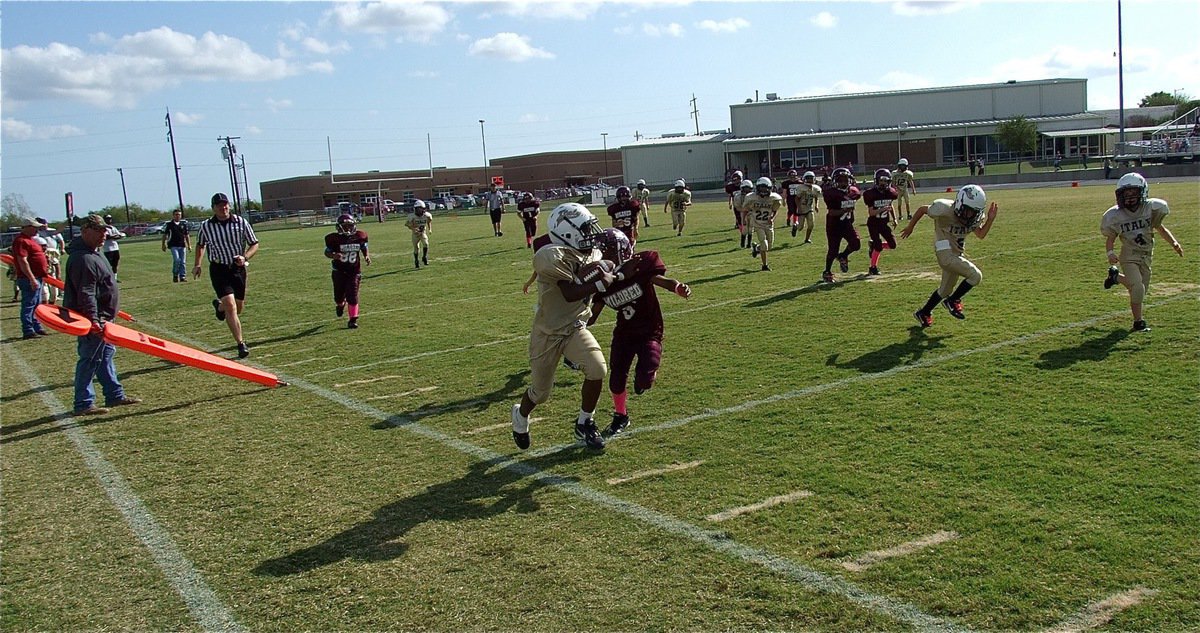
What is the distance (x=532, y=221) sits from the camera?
2505 cm

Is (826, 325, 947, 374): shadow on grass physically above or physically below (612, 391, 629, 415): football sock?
below

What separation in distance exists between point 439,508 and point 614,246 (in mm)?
2180

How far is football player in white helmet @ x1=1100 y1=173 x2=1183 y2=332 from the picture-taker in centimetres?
829

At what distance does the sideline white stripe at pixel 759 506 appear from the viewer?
4816mm

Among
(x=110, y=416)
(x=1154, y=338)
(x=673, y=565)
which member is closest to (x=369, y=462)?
(x=673, y=565)

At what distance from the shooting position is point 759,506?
4918mm

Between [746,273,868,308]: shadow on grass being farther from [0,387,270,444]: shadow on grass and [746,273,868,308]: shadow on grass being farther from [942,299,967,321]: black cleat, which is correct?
[0,387,270,444]: shadow on grass

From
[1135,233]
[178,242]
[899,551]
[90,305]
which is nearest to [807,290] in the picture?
[1135,233]

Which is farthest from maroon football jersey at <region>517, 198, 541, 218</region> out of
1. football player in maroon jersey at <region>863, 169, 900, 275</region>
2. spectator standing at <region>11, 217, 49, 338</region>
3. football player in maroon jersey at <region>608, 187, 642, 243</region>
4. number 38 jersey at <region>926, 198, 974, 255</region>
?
number 38 jersey at <region>926, 198, 974, 255</region>

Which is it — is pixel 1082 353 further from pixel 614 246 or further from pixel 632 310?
pixel 614 246

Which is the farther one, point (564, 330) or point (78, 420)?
point (78, 420)

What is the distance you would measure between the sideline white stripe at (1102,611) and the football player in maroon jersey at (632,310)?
10.6 feet

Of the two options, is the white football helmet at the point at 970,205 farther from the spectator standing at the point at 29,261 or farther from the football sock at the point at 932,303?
the spectator standing at the point at 29,261

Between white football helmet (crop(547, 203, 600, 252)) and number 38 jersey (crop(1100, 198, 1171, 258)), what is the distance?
5376 millimetres
